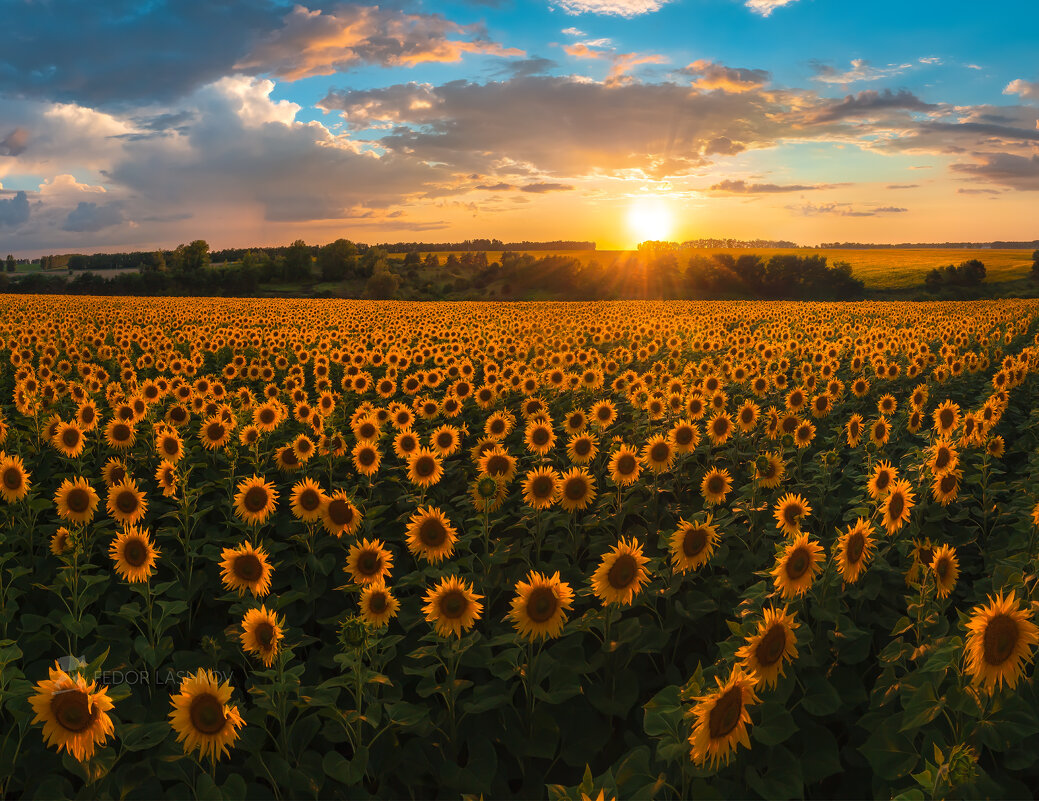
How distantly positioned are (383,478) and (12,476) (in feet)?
13.9

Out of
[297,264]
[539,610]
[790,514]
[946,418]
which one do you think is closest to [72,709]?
[539,610]

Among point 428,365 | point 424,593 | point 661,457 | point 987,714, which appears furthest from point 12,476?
point 428,365

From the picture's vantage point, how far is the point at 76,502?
6.67 m

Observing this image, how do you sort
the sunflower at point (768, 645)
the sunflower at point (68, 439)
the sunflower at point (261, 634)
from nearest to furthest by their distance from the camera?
the sunflower at point (768, 645) → the sunflower at point (261, 634) → the sunflower at point (68, 439)

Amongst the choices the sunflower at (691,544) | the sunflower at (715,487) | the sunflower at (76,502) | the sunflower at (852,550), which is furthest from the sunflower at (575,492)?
the sunflower at (76,502)

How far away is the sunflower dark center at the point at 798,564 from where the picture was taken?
15.3 ft

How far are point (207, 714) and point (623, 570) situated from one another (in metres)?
2.99

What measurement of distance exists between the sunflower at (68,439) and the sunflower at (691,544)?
798cm

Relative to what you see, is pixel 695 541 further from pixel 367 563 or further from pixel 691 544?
pixel 367 563

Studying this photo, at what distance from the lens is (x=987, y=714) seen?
3336mm

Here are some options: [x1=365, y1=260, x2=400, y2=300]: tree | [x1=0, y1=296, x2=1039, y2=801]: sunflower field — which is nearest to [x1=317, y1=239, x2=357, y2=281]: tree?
[x1=365, y1=260, x2=400, y2=300]: tree

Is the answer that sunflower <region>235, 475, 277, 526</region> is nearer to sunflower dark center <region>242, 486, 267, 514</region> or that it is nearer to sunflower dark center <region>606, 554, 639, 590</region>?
sunflower dark center <region>242, 486, 267, 514</region>

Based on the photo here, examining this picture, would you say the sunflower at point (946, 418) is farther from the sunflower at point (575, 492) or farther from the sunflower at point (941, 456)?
the sunflower at point (575, 492)

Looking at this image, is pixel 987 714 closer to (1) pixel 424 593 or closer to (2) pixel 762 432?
(1) pixel 424 593
